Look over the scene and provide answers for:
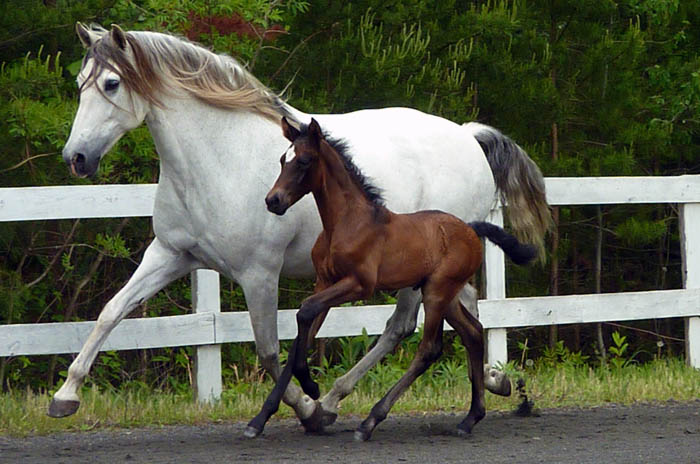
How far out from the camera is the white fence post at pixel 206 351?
6.83 m

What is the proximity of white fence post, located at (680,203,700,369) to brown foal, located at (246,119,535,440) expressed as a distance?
3293 mm

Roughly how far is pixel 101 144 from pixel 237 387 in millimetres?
2383

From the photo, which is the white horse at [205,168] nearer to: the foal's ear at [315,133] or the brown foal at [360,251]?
the brown foal at [360,251]

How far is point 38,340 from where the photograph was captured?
21.1 feet

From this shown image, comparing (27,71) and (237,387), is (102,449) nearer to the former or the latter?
(237,387)

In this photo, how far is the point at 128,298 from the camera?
568 cm

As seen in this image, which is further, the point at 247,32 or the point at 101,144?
the point at 247,32

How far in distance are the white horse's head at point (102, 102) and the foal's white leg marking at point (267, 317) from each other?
96cm

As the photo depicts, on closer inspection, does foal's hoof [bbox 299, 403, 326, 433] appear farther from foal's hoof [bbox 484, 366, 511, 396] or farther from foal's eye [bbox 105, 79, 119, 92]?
foal's eye [bbox 105, 79, 119, 92]

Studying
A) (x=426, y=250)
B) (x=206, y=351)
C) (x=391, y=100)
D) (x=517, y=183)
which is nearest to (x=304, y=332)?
(x=426, y=250)

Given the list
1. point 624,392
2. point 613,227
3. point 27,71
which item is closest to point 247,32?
point 27,71

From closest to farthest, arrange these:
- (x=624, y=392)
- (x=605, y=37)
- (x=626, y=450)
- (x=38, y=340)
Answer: (x=626, y=450) → (x=38, y=340) → (x=624, y=392) → (x=605, y=37)

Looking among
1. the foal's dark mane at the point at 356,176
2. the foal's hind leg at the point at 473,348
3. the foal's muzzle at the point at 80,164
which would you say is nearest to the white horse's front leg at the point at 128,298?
the foal's muzzle at the point at 80,164

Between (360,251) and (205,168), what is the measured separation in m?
1.03
